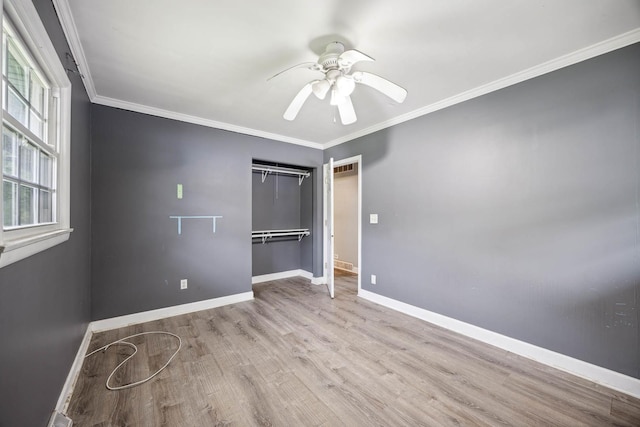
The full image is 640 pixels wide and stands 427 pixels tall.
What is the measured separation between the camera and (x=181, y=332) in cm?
278

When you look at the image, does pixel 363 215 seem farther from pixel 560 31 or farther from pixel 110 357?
pixel 110 357

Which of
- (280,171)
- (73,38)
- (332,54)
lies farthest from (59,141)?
(280,171)

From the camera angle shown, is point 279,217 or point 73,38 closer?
point 73,38

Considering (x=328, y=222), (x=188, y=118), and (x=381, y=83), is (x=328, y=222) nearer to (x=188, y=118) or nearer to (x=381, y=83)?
(x=188, y=118)

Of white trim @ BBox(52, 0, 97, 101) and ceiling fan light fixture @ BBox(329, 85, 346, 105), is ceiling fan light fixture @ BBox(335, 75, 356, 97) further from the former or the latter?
white trim @ BBox(52, 0, 97, 101)

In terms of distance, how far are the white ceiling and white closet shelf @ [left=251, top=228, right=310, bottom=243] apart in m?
2.37

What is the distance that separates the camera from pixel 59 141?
175 cm

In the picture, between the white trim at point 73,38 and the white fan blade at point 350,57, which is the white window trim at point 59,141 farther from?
the white fan blade at point 350,57

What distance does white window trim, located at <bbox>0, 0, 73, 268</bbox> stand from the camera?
1010mm

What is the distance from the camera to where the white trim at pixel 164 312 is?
9.28ft

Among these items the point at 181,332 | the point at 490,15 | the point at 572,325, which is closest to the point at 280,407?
the point at 181,332

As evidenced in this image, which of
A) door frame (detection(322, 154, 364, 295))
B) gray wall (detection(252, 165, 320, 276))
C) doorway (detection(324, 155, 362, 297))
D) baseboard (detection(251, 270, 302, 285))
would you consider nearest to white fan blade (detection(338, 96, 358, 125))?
door frame (detection(322, 154, 364, 295))

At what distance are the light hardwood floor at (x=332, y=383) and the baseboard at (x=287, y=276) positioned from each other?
67.6 inches

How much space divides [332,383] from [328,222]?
2533mm
